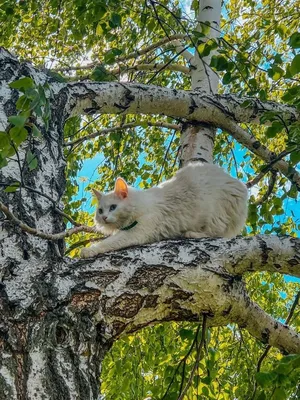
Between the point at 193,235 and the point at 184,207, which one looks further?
the point at 184,207

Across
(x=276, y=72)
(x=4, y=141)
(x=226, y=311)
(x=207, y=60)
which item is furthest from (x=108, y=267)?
(x=207, y=60)

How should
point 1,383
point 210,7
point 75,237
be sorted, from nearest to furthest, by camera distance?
point 1,383 < point 210,7 < point 75,237

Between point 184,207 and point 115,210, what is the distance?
1.30 feet

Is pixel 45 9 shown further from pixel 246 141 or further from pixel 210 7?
pixel 246 141

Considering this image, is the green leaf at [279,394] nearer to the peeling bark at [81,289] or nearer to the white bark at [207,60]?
the peeling bark at [81,289]

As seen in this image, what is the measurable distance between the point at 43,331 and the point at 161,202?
1.39 metres

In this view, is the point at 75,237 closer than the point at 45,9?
Yes

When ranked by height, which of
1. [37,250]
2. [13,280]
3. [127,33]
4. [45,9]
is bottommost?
[13,280]

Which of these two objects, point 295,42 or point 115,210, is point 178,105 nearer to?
point 115,210

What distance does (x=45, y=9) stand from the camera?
518cm

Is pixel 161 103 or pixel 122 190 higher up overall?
pixel 161 103

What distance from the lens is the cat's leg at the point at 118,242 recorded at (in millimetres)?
2701

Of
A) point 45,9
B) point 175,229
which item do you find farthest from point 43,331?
point 45,9

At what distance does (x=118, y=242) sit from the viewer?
2.77 m
